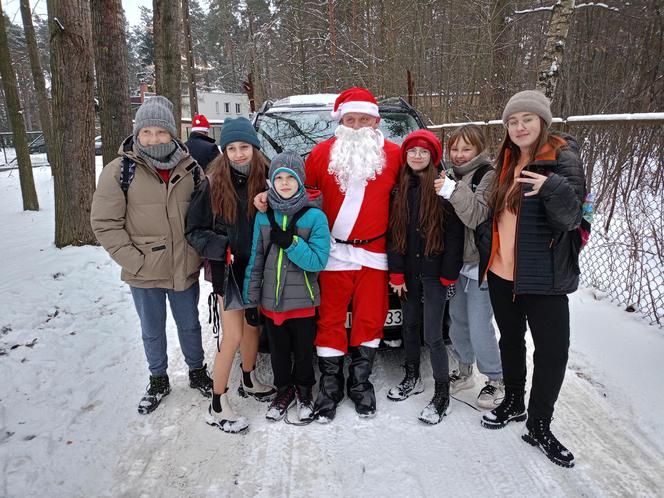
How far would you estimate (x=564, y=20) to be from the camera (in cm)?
637

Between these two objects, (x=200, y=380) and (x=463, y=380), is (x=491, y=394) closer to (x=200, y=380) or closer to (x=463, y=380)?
(x=463, y=380)

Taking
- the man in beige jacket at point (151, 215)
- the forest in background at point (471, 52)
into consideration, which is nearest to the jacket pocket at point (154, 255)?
the man in beige jacket at point (151, 215)

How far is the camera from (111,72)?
568cm

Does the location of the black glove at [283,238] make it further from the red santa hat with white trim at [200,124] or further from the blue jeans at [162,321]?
the red santa hat with white trim at [200,124]

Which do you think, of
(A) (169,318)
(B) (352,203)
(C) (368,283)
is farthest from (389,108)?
(A) (169,318)

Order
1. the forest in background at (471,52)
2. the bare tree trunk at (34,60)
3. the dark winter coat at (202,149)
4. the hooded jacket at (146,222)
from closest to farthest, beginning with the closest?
the hooded jacket at (146,222), the dark winter coat at (202,149), the forest in background at (471,52), the bare tree trunk at (34,60)

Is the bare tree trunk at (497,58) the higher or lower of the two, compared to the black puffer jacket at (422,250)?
higher

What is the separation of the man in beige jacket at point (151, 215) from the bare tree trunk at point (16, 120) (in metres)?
8.39

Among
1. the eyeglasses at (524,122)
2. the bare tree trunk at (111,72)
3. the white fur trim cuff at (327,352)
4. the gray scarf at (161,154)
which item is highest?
the bare tree trunk at (111,72)

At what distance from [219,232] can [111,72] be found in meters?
4.29

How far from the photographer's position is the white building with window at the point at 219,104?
135ft

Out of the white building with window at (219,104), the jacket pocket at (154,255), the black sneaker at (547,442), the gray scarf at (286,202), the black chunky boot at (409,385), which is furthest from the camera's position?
the white building with window at (219,104)

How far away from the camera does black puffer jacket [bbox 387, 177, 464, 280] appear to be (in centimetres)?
278

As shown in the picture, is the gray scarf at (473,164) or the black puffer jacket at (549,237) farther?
the gray scarf at (473,164)
